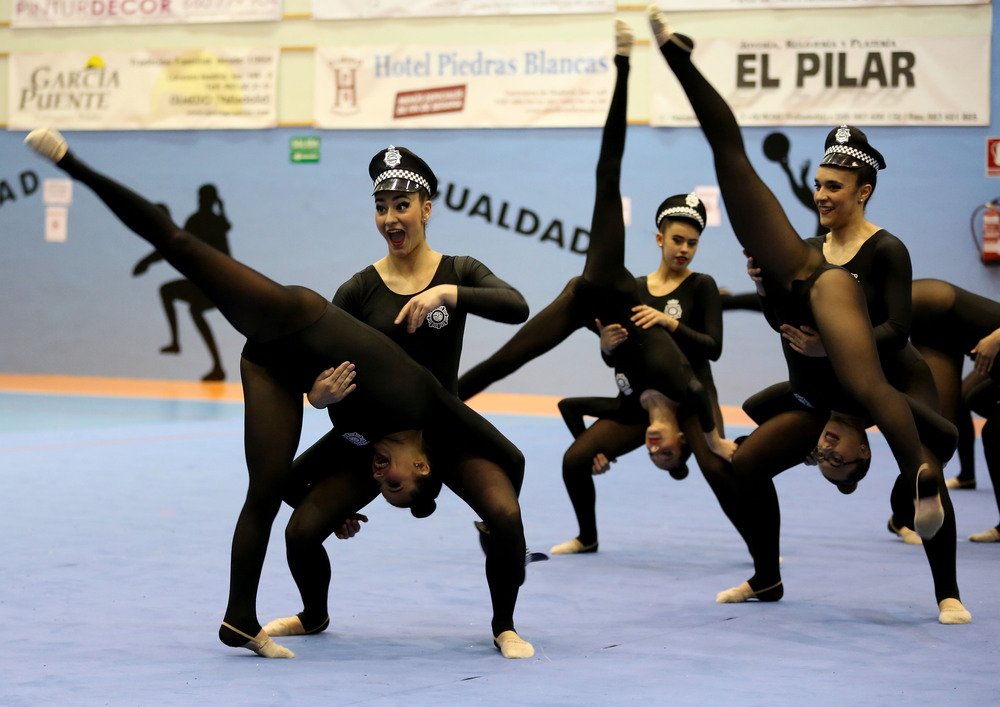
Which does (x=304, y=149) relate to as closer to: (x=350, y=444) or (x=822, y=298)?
(x=350, y=444)

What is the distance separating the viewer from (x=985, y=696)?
308 cm

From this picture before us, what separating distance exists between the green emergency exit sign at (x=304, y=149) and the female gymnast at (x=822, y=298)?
860 centimetres

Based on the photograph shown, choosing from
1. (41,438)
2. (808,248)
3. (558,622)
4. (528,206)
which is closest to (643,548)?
(558,622)

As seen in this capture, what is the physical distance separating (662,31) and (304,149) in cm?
880

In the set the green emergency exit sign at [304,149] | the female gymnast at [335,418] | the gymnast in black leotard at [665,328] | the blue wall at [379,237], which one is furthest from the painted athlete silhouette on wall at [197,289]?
the female gymnast at [335,418]

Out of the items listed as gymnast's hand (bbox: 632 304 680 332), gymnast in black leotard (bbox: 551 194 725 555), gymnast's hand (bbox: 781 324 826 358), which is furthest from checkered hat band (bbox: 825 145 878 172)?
gymnast's hand (bbox: 632 304 680 332)

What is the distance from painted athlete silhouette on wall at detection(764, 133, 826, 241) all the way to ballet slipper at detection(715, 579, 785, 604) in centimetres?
694

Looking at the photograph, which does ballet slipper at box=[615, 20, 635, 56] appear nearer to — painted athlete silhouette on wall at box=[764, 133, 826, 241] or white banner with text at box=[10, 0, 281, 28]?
painted athlete silhouette on wall at box=[764, 133, 826, 241]

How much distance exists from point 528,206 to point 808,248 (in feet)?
25.8

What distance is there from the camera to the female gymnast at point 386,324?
12.3 feet

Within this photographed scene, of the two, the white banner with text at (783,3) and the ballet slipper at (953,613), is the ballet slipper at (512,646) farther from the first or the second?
the white banner with text at (783,3)

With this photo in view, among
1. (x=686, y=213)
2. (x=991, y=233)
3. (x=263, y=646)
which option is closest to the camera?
(x=263, y=646)

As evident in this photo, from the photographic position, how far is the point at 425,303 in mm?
3535

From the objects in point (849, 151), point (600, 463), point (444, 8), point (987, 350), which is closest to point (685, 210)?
point (849, 151)
